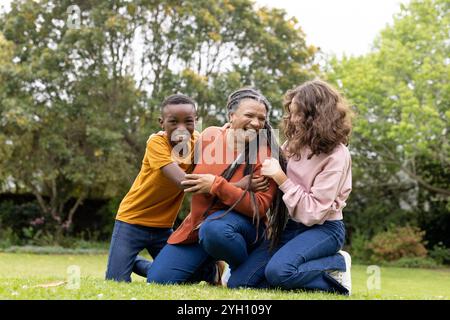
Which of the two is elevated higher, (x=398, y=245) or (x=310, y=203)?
(x=310, y=203)

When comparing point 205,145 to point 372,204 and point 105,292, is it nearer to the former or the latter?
point 105,292

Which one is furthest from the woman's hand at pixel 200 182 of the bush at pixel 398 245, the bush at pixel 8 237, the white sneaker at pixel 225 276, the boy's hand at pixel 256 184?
the bush at pixel 8 237

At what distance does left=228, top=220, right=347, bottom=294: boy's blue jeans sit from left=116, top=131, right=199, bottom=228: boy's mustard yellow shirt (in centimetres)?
100

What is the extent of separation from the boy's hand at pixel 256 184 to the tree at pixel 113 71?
1401 centimetres

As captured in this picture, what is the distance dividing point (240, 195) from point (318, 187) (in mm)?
575

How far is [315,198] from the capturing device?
193 inches

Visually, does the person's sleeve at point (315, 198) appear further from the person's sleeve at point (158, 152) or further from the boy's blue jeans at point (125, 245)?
the boy's blue jeans at point (125, 245)

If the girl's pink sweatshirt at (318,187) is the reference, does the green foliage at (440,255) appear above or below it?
below

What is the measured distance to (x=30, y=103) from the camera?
63.8 feet

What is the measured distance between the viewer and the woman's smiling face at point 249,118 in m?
5.21

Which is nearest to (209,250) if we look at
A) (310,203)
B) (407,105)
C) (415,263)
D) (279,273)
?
(279,273)

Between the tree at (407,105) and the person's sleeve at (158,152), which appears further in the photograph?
the tree at (407,105)

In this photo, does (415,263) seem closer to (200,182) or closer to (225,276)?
(225,276)
